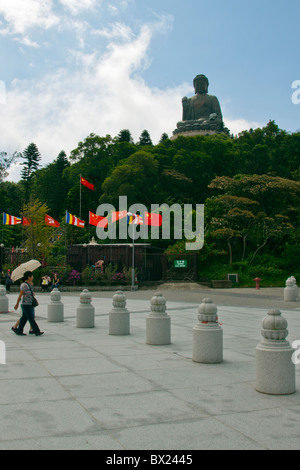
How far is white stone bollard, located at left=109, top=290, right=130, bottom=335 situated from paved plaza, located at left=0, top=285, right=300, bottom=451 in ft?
3.40

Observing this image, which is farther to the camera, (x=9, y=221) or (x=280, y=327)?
(x=9, y=221)

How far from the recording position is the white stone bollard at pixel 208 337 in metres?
7.55

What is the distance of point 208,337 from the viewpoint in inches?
297

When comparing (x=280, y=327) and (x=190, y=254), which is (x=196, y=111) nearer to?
(x=190, y=254)

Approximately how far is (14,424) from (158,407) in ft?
5.21

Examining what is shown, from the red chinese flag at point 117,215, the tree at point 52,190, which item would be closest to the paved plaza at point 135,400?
the red chinese flag at point 117,215

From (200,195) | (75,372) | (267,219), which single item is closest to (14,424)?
(75,372)

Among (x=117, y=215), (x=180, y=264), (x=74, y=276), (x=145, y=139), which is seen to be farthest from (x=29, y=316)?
(x=145, y=139)

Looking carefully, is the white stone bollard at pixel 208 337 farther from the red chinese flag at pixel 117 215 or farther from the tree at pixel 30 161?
the tree at pixel 30 161

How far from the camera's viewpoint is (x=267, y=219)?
3925 cm

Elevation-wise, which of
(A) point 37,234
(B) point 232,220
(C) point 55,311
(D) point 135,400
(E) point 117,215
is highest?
(E) point 117,215

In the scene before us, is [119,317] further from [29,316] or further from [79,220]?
[79,220]

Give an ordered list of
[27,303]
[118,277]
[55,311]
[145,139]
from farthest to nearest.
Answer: [145,139]
[118,277]
[55,311]
[27,303]

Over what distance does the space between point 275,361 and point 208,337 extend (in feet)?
6.34
